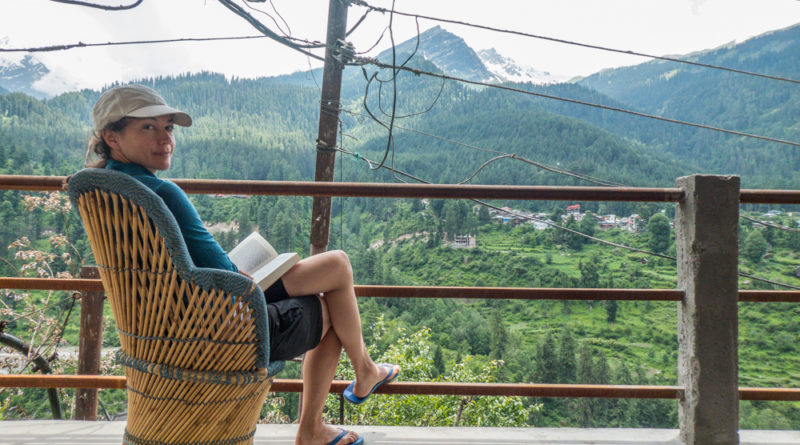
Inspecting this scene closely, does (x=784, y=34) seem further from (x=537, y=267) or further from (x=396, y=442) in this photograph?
(x=396, y=442)

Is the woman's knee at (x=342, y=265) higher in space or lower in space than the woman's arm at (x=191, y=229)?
lower

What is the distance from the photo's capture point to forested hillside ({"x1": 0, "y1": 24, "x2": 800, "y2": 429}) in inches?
966

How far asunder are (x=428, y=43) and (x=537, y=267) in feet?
222

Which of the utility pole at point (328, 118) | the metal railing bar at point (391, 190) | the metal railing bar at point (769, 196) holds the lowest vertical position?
the metal railing bar at point (391, 190)

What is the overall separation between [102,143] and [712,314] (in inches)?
70.4

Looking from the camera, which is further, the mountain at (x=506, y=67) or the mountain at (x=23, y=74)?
the mountain at (x=506, y=67)

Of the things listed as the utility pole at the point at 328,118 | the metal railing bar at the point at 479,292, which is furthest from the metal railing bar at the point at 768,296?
the utility pole at the point at 328,118

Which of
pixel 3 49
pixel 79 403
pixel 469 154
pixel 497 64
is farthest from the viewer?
pixel 497 64

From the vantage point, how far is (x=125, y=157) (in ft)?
3.58

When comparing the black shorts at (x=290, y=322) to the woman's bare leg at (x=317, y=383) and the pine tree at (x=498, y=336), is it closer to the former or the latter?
the woman's bare leg at (x=317, y=383)

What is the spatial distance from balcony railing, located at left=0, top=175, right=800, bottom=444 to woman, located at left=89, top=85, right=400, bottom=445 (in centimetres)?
14

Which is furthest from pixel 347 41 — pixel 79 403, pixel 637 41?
pixel 637 41

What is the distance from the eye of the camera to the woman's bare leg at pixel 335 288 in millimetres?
1234

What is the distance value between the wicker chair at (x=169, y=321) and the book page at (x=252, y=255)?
28 centimetres
